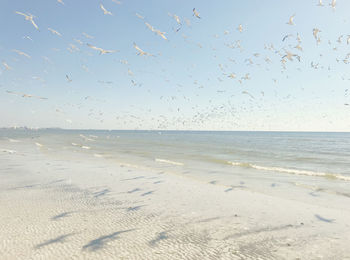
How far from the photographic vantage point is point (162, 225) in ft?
20.3

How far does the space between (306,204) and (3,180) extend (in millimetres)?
13366

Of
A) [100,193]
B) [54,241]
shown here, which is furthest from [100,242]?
[100,193]

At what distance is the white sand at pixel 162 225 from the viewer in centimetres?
485

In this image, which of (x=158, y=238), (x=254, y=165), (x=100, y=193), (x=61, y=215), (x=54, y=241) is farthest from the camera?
(x=254, y=165)

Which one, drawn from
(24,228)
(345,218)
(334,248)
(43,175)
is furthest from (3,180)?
(345,218)

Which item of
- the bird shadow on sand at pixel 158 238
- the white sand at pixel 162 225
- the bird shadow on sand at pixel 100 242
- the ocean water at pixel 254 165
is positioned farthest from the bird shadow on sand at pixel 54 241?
the ocean water at pixel 254 165

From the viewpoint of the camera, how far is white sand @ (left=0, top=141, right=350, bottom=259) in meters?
4.85

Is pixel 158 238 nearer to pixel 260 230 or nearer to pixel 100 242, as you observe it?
pixel 100 242

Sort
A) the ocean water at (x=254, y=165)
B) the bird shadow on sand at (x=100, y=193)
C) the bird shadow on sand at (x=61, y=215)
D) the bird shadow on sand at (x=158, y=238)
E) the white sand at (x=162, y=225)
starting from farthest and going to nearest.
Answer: the ocean water at (x=254, y=165)
the bird shadow on sand at (x=100, y=193)
the bird shadow on sand at (x=61, y=215)
the bird shadow on sand at (x=158, y=238)
the white sand at (x=162, y=225)

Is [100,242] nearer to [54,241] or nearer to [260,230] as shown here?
[54,241]

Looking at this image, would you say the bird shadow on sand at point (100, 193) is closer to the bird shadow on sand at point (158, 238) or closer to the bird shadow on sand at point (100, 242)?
the bird shadow on sand at point (100, 242)

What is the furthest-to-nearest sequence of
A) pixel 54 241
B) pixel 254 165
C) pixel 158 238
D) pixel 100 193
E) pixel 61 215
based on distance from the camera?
pixel 254 165, pixel 100 193, pixel 61 215, pixel 158 238, pixel 54 241

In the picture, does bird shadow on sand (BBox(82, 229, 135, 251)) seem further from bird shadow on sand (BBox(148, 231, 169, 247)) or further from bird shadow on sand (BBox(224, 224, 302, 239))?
Result: bird shadow on sand (BBox(224, 224, 302, 239))

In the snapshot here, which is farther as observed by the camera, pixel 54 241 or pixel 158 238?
pixel 158 238
